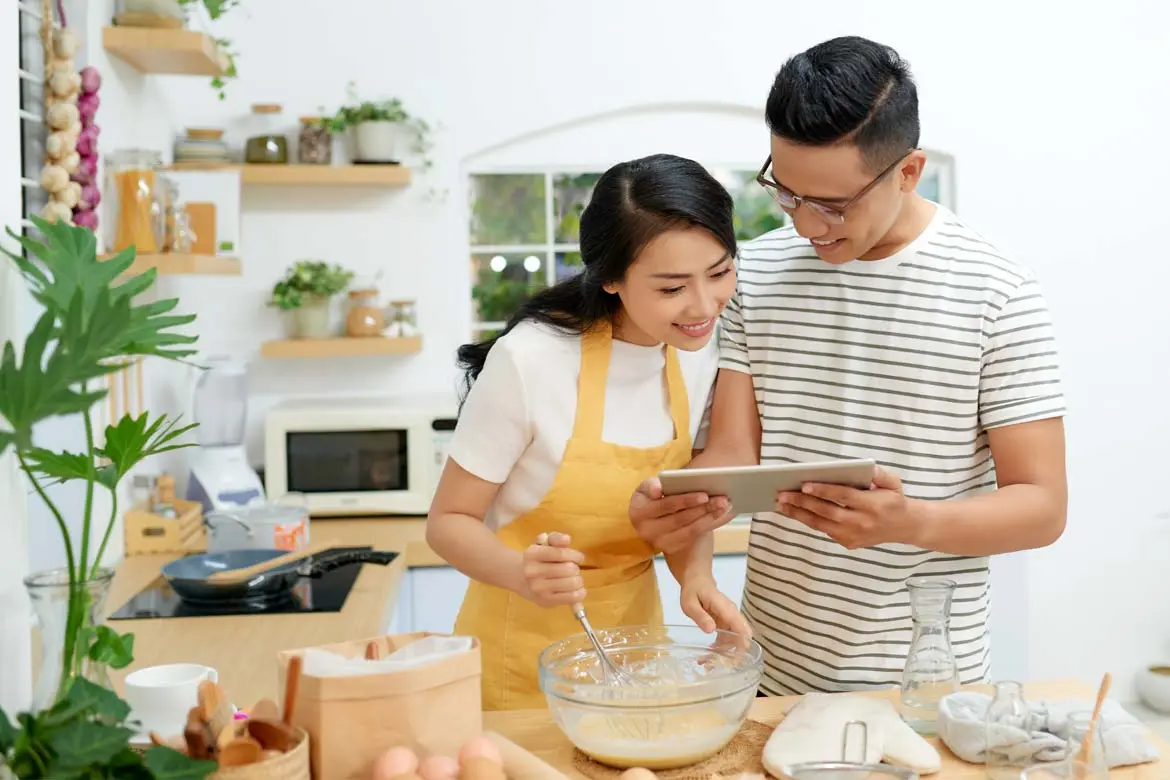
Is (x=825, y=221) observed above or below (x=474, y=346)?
above

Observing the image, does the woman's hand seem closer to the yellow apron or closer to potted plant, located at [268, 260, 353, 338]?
the yellow apron

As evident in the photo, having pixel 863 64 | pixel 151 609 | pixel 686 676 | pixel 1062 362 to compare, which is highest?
pixel 863 64

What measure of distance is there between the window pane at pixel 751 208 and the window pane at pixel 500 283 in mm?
703

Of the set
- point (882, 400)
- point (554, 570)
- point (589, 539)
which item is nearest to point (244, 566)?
point (589, 539)

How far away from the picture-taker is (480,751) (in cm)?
126

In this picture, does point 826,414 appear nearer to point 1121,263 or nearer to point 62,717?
point 62,717

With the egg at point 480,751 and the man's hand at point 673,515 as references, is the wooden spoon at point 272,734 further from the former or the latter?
the man's hand at point 673,515

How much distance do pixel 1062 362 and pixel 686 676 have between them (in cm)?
318

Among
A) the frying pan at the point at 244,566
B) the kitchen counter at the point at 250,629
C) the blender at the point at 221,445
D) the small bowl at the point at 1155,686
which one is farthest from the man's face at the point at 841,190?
the small bowl at the point at 1155,686

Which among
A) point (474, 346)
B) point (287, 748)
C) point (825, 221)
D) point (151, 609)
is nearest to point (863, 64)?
point (825, 221)

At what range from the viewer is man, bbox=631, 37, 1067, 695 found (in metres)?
1.67

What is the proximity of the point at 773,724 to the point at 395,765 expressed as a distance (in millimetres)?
490

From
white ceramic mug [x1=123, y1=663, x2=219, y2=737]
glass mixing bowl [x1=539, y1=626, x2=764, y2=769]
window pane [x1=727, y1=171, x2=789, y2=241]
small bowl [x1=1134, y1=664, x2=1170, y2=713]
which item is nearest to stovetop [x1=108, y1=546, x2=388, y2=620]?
white ceramic mug [x1=123, y1=663, x2=219, y2=737]

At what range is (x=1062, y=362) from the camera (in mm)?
4316
